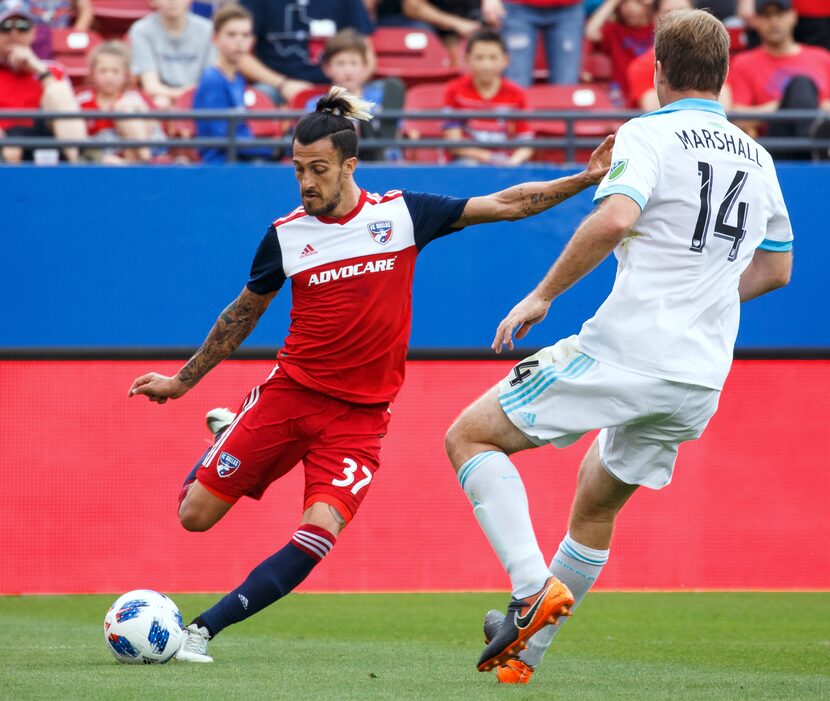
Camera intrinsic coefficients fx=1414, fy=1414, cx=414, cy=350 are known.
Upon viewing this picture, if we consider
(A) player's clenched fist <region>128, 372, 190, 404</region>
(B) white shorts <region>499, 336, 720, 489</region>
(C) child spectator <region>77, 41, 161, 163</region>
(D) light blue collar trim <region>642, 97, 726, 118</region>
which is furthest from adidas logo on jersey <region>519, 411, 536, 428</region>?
(C) child spectator <region>77, 41, 161, 163</region>

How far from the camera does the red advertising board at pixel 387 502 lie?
8625mm

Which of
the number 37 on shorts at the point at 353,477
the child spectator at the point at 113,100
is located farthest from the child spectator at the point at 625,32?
the number 37 on shorts at the point at 353,477

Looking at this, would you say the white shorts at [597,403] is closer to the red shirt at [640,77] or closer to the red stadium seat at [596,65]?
the red shirt at [640,77]

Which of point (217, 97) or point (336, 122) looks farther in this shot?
point (217, 97)

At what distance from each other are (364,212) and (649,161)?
5.10ft

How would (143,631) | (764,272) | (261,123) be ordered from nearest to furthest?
(764,272), (143,631), (261,123)

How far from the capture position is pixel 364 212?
5656 mm

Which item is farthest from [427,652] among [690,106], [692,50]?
[692,50]

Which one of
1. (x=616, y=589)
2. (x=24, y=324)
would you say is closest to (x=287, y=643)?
(x=616, y=589)

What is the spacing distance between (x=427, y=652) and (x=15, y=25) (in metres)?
5.92

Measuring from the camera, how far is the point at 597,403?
4539 millimetres

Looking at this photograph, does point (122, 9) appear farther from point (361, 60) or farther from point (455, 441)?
point (455, 441)

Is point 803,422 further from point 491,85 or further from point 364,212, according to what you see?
point 364,212

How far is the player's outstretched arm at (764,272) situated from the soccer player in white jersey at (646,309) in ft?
0.48
